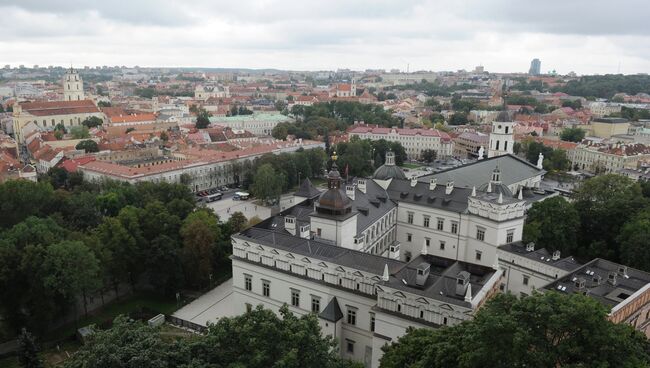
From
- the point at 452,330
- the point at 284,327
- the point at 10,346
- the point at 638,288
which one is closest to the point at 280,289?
the point at 284,327

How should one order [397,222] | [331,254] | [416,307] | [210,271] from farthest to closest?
[397,222], [210,271], [331,254], [416,307]

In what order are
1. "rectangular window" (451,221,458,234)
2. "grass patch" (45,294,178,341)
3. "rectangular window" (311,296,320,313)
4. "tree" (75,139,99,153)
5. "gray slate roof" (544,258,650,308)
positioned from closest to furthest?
"gray slate roof" (544,258,650,308)
"rectangular window" (311,296,320,313)
"grass patch" (45,294,178,341)
"rectangular window" (451,221,458,234)
"tree" (75,139,99,153)

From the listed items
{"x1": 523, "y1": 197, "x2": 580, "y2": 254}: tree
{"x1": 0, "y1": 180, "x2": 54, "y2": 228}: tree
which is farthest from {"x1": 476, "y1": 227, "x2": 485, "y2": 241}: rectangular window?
{"x1": 0, "y1": 180, "x2": 54, "y2": 228}: tree

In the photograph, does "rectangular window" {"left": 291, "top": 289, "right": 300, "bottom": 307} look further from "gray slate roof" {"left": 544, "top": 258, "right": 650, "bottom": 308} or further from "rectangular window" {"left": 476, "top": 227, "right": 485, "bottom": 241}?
"rectangular window" {"left": 476, "top": 227, "right": 485, "bottom": 241}

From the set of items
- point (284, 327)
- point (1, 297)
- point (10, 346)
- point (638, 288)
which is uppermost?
point (284, 327)

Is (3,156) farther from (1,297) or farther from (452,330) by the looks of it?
(452,330)

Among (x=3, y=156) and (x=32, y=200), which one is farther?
(x=3, y=156)

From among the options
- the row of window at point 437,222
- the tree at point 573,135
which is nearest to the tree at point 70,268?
the row of window at point 437,222

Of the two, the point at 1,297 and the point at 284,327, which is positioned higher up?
the point at 284,327
